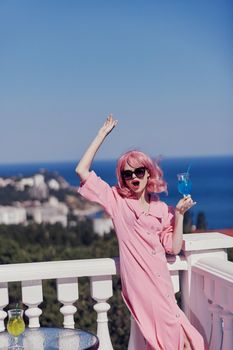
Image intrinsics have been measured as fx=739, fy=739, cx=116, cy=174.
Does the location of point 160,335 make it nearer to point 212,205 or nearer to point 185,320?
point 185,320

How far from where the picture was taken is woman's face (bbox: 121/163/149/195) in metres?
2.76

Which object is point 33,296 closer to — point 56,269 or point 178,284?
point 56,269

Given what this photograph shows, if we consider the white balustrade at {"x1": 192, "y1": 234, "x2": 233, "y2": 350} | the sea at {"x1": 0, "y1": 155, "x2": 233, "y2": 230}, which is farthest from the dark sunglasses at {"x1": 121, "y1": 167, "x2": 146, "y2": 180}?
the sea at {"x1": 0, "y1": 155, "x2": 233, "y2": 230}

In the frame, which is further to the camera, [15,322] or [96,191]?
[96,191]

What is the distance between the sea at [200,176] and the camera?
25.5m

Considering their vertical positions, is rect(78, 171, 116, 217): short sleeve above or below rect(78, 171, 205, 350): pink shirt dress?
above

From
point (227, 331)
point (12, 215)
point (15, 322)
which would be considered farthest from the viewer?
point (12, 215)

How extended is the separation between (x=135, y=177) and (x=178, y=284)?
1.61 feet

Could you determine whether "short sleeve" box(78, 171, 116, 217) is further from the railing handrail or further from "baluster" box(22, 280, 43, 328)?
"baluster" box(22, 280, 43, 328)

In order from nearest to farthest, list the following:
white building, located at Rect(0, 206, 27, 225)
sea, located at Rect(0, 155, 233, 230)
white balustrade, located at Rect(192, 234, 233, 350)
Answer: white balustrade, located at Rect(192, 234, 233, 350)
white building, located at Rect(0, 206, 27, 225)
sea, located at Rect(0, 155, 233, 230)

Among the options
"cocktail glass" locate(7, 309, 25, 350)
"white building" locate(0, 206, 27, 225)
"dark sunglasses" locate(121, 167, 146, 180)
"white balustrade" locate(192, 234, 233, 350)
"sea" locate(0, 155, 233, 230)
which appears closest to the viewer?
"cocktail glass" locate(7, 309, 25, 350)

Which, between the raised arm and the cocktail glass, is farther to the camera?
the raised arm

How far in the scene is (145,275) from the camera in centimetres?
271

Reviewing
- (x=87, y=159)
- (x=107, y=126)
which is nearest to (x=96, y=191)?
(x=87, y=159)
